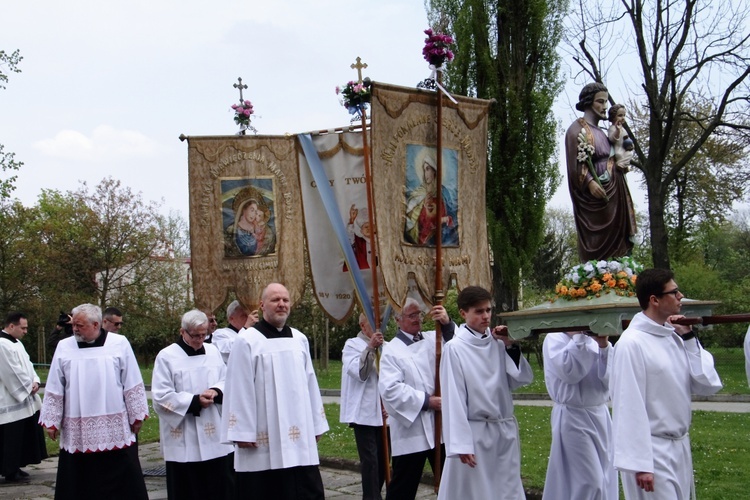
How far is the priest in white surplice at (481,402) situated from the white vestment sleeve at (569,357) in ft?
1.59

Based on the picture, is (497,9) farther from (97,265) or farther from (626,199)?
(97,265)

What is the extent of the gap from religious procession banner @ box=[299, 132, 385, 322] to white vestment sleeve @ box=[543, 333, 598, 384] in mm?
2248

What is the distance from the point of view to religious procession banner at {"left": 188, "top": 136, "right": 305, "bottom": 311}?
935 centimetres

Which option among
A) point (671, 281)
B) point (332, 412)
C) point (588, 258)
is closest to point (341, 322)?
point (588, 258)

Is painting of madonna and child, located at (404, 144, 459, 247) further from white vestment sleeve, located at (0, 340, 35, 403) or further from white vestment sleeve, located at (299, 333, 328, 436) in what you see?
white vestment sleeve, located at (0, 340, 35, 403)

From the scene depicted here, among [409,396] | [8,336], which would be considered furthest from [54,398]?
[8,336]

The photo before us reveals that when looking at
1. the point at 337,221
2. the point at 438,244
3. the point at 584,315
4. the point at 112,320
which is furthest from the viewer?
the point at 112,320

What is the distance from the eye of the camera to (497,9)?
20422mm

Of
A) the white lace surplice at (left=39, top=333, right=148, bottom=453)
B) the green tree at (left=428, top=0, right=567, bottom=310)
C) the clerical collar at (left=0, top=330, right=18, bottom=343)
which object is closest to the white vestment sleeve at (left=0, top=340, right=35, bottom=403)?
the clerical collar at (left=0, top=330, right=18, bottom=343)

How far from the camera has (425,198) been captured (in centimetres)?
750

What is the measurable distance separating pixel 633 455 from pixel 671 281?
3.49ft

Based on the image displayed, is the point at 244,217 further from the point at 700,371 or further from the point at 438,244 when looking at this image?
the point at 700,371

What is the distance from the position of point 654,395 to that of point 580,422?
170cm

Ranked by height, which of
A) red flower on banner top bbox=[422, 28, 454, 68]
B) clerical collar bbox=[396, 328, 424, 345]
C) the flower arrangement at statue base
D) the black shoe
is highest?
red flower on banner top bbox=[422, 28, 454, 68]
